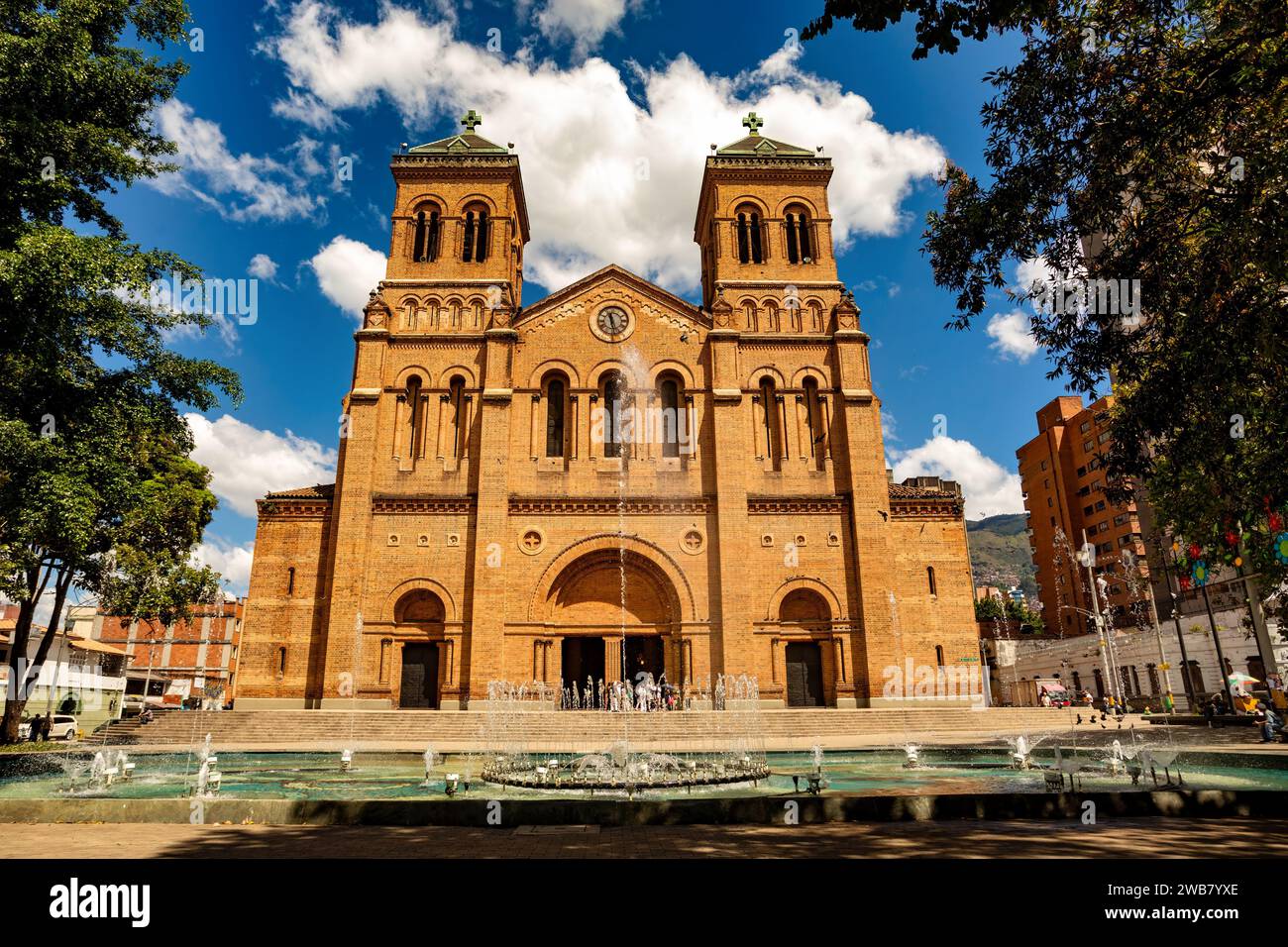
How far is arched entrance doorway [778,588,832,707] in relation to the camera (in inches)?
1100

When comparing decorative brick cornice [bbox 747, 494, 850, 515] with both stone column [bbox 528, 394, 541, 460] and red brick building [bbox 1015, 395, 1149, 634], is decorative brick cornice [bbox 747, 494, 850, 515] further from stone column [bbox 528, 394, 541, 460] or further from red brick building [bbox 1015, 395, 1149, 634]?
red brick building [bbox 1015, 395, 1149, 634]

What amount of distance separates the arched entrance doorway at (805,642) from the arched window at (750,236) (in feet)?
51.3

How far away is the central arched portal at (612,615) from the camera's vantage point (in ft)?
92.8

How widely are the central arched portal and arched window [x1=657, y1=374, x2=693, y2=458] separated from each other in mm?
4714

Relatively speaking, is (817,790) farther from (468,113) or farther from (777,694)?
(468,113)

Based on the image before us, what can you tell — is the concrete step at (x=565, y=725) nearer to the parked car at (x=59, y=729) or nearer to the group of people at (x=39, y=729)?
the parked car at (x=59, y=729)

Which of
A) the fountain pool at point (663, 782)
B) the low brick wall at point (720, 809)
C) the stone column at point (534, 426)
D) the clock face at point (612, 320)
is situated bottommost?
the fountain pool at point (663, 782)

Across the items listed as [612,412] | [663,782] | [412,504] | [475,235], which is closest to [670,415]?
[612,412]

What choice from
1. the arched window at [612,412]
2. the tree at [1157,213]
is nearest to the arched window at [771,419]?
the arched window at [612,412]

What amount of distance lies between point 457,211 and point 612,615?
65.1 feet

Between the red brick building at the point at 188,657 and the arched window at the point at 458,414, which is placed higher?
the arched window at the point at 458,414

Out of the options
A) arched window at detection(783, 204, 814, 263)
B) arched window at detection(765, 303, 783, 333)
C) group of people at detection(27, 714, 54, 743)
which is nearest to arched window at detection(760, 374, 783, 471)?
arched window at detection(765, 303, 783, 333)

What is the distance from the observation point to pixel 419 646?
2780 centimetres

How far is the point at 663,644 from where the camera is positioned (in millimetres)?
28344
